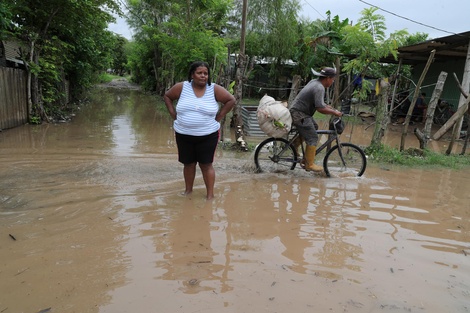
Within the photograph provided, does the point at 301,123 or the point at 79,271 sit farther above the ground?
the point at 301,123

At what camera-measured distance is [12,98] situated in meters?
9.73

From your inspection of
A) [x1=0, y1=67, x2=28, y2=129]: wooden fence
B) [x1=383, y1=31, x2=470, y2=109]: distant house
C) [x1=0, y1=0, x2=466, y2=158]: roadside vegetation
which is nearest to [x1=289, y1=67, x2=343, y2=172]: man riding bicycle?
[x1=0, y1=0, x2=466, y2=158]: roadside vegetation

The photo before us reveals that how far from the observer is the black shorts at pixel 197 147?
4.20 metres

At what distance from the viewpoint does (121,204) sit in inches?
163

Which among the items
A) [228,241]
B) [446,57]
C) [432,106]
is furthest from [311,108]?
[446,57]

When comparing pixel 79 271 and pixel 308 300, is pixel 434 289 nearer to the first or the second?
pixel 308 300

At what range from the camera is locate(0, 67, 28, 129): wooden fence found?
926 centimetres

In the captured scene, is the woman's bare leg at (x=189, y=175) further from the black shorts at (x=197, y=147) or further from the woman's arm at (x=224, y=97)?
the woman's arm at (x=224, y=97)

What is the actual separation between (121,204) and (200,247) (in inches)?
55.9

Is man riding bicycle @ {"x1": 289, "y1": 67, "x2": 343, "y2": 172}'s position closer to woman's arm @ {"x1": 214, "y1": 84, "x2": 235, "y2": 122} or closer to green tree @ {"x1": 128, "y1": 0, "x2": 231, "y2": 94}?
woman's arm @ {"x1": 214, "y1": 84, "x2": 235, "y2": 122}

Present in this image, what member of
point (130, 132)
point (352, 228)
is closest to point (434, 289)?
point (352, 228)

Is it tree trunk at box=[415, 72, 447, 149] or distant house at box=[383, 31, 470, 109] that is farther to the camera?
distant house at box=[383, 31, 470, 109]

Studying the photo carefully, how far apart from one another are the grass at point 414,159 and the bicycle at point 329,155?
1425mm

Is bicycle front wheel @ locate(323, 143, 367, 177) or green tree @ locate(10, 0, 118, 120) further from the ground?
green tree @ locate(10, 0, 118, 120)
